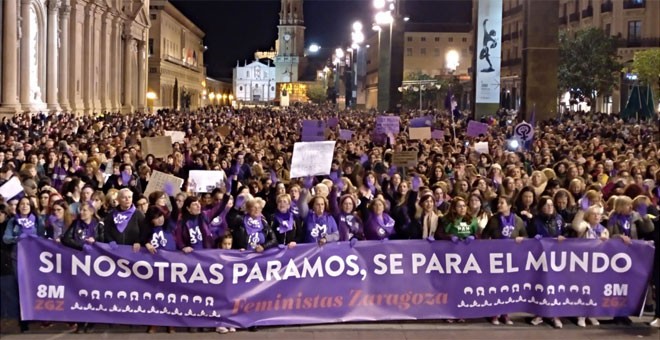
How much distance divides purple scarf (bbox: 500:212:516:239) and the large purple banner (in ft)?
0.52

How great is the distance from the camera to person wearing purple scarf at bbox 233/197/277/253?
1028 cm

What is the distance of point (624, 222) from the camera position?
11.0 metres

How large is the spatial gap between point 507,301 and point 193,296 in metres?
3.55

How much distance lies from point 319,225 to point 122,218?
222cm

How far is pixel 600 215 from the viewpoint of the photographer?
35.5 ft

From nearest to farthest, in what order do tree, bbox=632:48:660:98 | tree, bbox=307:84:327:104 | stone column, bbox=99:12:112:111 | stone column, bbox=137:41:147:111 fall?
tree, bbox=632:48:660:98 → stone column, bbox=99:12:112:111 → stone column, bbox=137:41:147:111 → tree, bbox=307:84:327:104

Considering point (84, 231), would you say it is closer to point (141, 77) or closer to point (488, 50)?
point (488, 50)

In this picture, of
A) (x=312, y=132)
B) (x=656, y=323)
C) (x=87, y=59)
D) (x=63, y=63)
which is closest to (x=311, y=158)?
(x=656, y=323)

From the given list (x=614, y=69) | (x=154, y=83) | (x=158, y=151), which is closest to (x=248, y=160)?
(x=158, y=151)

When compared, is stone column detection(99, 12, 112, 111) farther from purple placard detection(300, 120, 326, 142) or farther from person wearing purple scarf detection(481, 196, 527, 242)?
person wearing purple scarf detection(481, 196, 527, 242)

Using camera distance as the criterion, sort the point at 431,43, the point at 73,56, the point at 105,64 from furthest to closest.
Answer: the point at 431,43
the point at 105,64
the point at 73,56

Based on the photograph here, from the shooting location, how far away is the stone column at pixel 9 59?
126ft

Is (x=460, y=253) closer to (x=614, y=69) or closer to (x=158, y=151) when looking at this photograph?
(x=158, y=151)

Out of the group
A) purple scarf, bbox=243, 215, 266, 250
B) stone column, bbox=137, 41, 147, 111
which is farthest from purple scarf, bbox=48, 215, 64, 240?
stone column, bbox=137, 41, 147, 111
